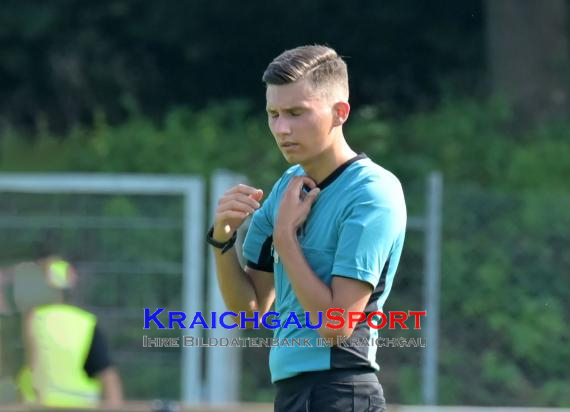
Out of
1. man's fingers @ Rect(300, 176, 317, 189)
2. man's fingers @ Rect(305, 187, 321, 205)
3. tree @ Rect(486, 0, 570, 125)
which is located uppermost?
tree @ Rect(486, 0, 570, 125)

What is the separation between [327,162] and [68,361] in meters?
3.87

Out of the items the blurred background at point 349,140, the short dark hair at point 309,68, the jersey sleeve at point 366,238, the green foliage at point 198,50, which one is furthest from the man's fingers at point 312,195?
the green foliage at point 198,50

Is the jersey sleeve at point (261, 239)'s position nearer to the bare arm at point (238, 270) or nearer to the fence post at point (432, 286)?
the bare arm at point (238, 270)

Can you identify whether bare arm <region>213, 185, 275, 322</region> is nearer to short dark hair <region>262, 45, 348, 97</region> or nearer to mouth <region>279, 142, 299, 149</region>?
mouth <region>279, 142, 299, 149</region>

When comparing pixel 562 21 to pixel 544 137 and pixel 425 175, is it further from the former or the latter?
pixel 425 175

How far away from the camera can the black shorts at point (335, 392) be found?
289 cm

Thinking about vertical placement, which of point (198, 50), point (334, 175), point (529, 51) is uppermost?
point (198, 50)

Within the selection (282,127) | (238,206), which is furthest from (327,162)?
(238,206)

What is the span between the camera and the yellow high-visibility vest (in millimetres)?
6438

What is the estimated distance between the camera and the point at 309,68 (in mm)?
2951

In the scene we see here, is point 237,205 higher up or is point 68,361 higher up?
point 237,205

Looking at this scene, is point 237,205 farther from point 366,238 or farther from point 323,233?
point 366,238

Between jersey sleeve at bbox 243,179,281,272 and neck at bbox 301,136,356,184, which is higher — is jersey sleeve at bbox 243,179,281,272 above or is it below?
below

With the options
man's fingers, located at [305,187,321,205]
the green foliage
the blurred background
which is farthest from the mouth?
the green foliage
